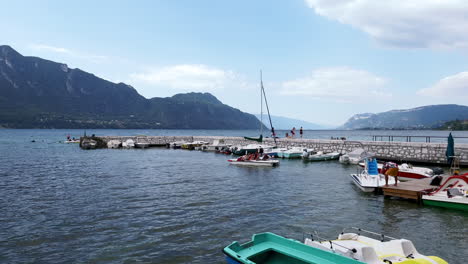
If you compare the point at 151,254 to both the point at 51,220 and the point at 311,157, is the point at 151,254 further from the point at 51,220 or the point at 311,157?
the point at 311,157

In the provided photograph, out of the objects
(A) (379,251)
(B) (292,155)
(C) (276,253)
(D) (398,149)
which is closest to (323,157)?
(B) (292,155)

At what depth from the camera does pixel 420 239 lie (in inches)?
480

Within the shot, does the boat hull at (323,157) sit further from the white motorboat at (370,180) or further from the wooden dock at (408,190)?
the wooden dock at (408,190)

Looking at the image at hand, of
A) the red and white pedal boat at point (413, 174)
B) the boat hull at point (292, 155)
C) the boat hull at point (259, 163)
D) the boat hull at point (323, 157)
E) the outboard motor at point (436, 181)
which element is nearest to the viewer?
the outboard motor at point (436, 181)

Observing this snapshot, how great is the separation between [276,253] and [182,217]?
7.26m

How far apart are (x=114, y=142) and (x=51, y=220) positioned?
55209mm

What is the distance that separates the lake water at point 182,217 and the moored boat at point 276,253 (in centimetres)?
182

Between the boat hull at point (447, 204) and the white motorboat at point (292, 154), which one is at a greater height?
the white motorboat at point (292, 154)

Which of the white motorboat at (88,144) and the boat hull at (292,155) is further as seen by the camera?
the white motorboat at (88,144)

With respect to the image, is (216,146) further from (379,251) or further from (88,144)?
(379,251)

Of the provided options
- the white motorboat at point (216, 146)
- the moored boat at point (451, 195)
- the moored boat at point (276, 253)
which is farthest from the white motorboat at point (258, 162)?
the moored boat at point (276, 253)

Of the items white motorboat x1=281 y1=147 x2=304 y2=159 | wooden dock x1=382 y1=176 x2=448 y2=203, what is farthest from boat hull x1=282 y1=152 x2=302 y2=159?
wooden dock x1=382 y1=176 x2=448 y2=203

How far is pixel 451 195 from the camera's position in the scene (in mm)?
16391

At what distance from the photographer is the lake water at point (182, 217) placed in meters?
11.1
